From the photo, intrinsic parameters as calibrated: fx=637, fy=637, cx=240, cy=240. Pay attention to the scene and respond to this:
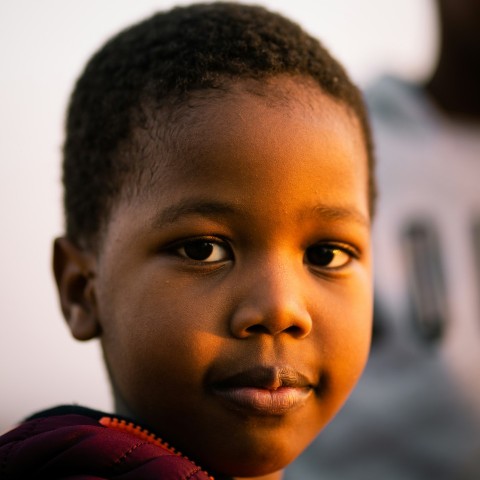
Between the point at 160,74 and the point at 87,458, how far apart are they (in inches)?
22.9

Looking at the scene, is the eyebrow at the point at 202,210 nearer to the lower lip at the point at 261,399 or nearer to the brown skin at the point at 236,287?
the brown skin at the point at 236,287

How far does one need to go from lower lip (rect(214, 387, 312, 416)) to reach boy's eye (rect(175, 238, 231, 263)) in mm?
188

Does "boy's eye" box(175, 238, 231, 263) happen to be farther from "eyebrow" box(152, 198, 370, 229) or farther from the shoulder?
the shoulder

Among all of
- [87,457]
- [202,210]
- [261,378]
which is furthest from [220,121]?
[87,457]

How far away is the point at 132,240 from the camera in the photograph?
3.14 feet

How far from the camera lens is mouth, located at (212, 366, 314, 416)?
88 cm

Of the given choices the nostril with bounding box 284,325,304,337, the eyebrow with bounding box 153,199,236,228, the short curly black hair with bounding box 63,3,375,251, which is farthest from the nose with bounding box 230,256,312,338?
the short curly black hair with bounding box 63,3,375,251

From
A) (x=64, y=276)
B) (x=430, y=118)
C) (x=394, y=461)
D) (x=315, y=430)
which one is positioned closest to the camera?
(x=315, y=430)

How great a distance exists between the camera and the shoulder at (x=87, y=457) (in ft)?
2.44

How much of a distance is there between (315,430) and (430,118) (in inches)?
66.9

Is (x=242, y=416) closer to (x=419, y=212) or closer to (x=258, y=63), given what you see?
(x=258, y=63)

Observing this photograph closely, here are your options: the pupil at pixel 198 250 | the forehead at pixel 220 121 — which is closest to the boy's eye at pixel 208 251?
the pupil at pixel 198 250

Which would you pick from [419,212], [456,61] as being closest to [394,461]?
[419,212]

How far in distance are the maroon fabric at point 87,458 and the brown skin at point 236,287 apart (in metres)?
0.14
